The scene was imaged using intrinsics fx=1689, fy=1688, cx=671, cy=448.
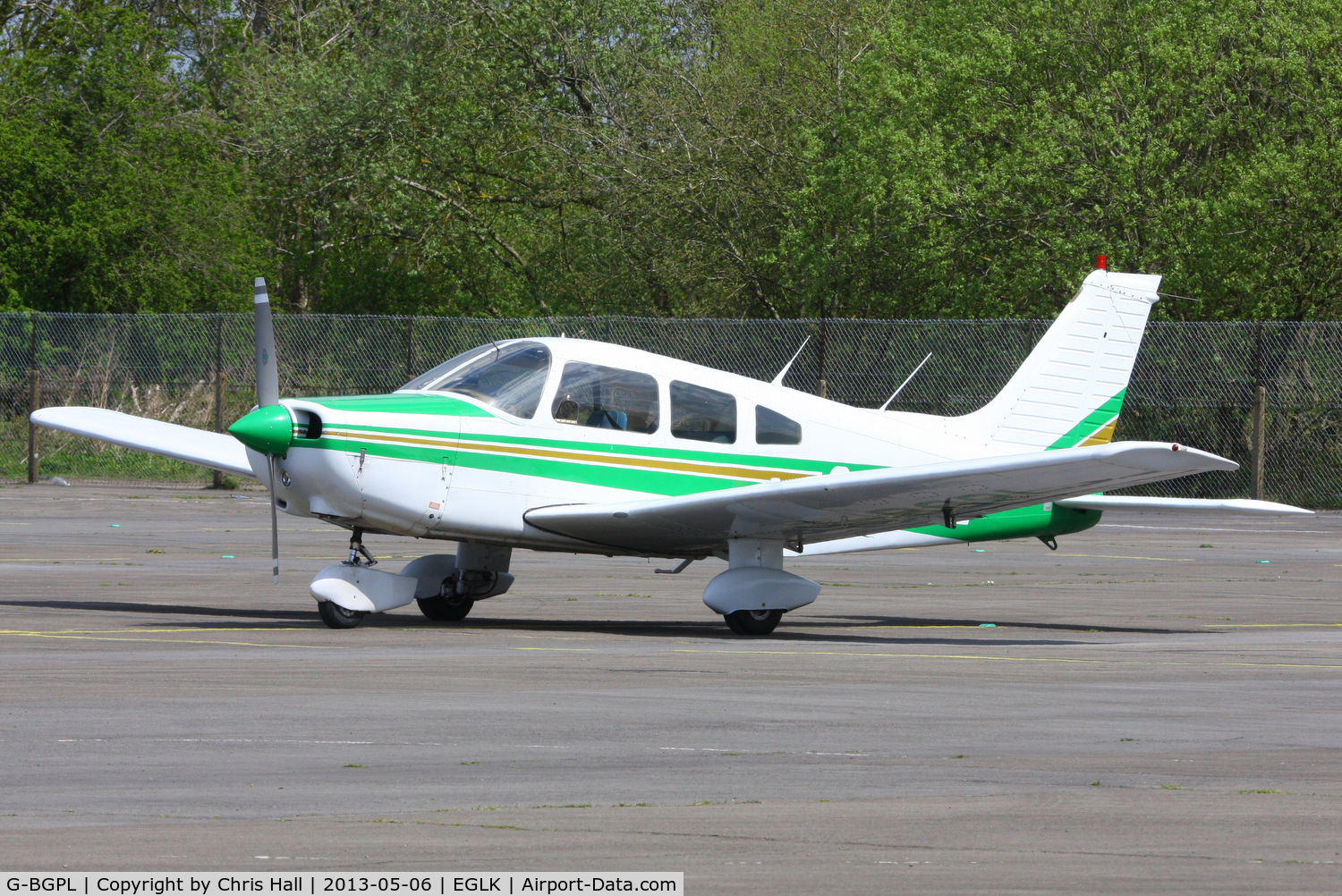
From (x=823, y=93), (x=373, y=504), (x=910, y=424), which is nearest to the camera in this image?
(x=373, y=504)

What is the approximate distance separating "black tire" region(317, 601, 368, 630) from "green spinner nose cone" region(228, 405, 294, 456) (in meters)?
1.17

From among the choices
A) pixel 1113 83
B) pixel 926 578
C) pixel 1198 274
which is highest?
pixel 1113 83

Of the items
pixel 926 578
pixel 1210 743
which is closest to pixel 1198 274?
pixel 926 578

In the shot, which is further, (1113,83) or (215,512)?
(1113,83)

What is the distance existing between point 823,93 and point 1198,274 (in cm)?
994

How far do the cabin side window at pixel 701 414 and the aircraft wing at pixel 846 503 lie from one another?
0.60 meters

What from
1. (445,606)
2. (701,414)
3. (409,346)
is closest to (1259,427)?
(409,346)

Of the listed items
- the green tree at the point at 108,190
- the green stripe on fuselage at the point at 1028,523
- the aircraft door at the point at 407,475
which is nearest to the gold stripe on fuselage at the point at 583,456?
the aircraft door at the point at 407,475

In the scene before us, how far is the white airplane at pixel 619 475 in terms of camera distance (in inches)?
475

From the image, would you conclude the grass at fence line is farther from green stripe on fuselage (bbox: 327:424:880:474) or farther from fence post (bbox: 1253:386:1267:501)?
green stripe on fuselage (bbox: 327:424:880:474)

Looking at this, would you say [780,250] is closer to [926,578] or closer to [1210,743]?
[926,578]

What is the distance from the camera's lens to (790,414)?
1363 cm

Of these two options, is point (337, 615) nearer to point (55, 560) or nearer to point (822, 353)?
point (55, 560)

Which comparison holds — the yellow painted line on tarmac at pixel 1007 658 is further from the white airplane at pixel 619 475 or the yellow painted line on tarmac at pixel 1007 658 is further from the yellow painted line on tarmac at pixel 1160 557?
the yellow painted line on tarmac at pixel 1160 557
